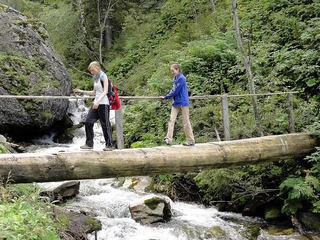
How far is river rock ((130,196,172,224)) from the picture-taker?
8.45m

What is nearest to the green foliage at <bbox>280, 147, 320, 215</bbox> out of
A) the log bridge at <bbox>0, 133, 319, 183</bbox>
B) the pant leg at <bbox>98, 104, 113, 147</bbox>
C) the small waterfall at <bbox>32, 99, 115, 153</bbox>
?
the log bridge at <bbox>0, 133, 319, 183</bbox>

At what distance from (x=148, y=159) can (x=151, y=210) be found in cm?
305

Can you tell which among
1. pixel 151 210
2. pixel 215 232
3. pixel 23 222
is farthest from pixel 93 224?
pixel 23 222

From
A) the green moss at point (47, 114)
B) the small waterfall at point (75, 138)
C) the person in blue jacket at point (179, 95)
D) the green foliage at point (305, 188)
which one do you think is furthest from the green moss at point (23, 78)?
the green foliage at point (305, 188)

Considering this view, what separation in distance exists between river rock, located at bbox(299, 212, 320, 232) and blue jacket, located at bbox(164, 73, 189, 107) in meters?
3.96

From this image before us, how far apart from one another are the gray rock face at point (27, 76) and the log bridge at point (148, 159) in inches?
334

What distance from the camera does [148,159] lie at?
5.99 m

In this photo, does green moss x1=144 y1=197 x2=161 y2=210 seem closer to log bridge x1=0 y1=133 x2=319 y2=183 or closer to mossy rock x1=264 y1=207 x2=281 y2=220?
log bridge x1=0 y1=133 x2=319 y2=183

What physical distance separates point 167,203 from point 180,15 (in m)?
15.4

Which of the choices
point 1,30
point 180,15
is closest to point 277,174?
point 1,30

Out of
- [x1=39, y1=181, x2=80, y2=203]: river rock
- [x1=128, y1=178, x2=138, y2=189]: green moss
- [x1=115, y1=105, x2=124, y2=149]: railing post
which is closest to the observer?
[x1=115, y1=105, x2=124, y2=149]: railing post

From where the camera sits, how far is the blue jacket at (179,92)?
20.9ft

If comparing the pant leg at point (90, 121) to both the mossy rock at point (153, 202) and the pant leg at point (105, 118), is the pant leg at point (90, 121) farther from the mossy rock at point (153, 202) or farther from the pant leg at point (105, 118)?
the mossy rock at point (153, 202)

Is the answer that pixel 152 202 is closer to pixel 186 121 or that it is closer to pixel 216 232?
pixel 216 232
